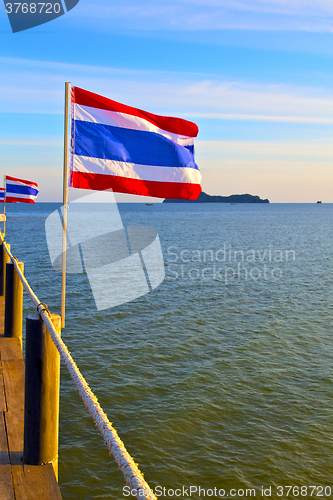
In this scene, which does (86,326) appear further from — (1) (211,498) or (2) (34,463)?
(2) (34,463)

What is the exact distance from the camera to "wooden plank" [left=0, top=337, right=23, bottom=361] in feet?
19.2

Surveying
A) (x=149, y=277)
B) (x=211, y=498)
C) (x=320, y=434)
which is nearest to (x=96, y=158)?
(x=211, y=498)

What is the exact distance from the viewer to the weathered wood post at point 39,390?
3.39 metres

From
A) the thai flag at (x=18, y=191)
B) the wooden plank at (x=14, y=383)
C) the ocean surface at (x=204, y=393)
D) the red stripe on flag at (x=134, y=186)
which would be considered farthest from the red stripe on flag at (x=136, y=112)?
the thai flag at (x=18, y=191)

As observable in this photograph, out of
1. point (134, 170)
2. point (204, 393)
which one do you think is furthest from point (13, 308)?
point (204, 393)

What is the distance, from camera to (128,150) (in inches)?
331

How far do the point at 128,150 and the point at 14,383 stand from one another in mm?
5051

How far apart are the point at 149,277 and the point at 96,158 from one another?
57.2 feet

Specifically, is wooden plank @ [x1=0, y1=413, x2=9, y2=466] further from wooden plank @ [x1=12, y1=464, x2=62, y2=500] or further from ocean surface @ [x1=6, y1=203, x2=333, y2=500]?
ocean surface @ [x1=6, y1=203, x2=333, y2=500]

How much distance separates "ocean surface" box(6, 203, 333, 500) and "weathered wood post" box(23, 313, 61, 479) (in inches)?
168

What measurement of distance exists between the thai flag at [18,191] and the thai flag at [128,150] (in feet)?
49.2

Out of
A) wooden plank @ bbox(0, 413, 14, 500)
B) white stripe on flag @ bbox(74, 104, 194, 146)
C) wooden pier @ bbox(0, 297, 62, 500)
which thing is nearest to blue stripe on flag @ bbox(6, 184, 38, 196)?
white stripe on flag @ bbox(74, 104, 194, 146)

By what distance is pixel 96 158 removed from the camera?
8117 mm

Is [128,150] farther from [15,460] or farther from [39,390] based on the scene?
[15,460]
